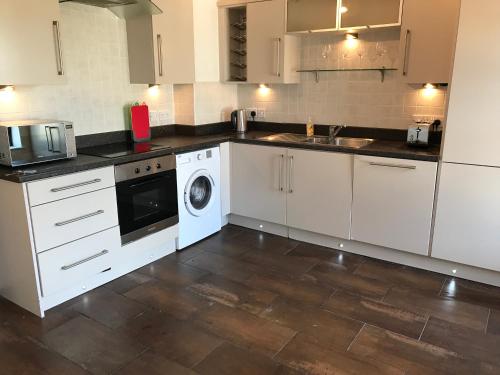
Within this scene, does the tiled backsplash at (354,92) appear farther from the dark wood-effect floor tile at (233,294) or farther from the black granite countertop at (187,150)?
the dark wood-effect floor tile at (233,294)

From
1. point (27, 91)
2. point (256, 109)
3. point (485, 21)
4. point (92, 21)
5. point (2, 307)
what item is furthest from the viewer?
point (256, 109)

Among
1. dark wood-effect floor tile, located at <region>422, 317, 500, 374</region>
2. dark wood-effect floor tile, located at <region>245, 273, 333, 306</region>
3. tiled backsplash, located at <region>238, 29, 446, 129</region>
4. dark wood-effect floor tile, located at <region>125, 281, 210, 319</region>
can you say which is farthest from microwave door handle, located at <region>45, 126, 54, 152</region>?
dark wood-effect floor tile, located at <region>422, 317, 500, 374</region>

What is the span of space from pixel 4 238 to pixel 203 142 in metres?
1.62

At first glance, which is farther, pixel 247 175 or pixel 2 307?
pixel 247 175

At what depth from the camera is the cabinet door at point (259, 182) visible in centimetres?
358

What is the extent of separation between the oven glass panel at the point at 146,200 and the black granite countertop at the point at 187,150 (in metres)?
0.18

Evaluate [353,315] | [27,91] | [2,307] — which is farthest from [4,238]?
[353,315]

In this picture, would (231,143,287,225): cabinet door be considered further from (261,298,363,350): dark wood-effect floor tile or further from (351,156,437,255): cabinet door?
(261,298,363,350): dark wood-effect floor tile

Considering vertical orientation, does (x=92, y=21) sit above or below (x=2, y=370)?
above

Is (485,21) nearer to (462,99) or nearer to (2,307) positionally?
(462,99)

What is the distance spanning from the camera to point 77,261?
8.68 feet

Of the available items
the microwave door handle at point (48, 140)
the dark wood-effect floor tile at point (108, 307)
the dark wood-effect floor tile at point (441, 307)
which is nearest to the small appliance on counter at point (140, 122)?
Answer: the microwave door handle at point (48, 140)

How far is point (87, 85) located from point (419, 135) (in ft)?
8.48

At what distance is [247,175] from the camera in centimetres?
377
